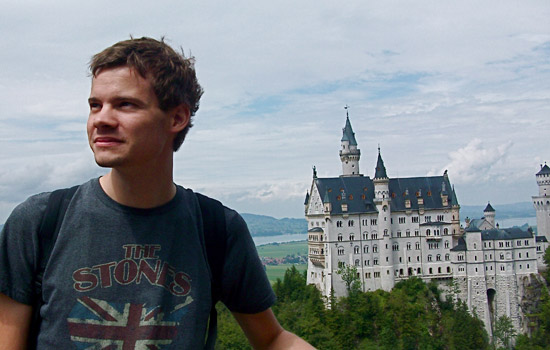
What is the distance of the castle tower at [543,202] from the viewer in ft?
265

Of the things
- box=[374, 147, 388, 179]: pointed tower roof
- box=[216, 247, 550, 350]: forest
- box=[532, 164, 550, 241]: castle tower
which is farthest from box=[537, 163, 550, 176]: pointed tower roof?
box=[374, 147, 388, 179]: pointed tower roof

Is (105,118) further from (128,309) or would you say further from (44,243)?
(128,309)

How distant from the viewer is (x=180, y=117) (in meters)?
3.21

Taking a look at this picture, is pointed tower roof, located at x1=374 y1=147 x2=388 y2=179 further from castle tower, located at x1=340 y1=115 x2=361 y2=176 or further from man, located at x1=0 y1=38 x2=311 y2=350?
man, located at x1=0 y1=38 x2=311 y2=350

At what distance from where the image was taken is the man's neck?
3139 mm

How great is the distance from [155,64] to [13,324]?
1388 mm

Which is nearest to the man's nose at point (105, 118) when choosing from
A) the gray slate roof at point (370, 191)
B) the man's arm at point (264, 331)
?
the man's arm at point (264, 331)

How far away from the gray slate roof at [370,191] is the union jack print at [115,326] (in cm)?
6601

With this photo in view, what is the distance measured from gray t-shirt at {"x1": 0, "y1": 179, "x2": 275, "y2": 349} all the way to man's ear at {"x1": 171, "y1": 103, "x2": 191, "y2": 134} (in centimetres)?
38

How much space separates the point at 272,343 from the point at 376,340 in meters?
58.2

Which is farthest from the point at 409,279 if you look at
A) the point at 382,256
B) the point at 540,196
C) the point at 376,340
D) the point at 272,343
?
the point at 272,343

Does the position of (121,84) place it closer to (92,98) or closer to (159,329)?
(92,98)

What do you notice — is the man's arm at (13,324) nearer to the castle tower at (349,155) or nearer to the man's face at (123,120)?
the man's face at (123,120)

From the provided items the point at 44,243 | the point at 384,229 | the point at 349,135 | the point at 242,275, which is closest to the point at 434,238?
the point at 384,229
